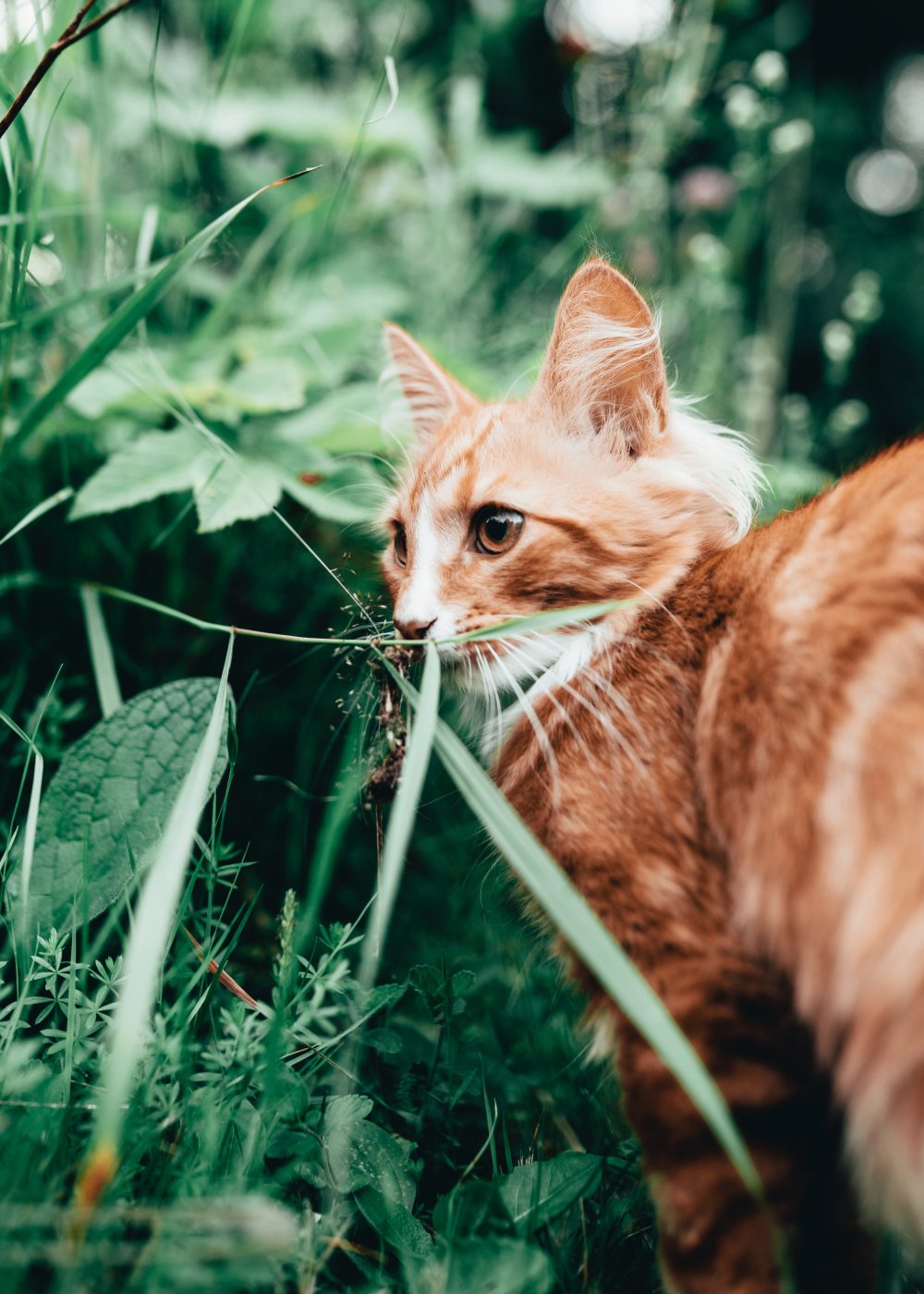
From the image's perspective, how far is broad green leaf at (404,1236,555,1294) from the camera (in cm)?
84

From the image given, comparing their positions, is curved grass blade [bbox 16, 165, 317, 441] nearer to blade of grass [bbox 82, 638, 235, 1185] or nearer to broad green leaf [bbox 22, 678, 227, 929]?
broad green leaf [bbox 22, 678, 227, 929]

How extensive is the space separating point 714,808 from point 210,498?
0.91 m

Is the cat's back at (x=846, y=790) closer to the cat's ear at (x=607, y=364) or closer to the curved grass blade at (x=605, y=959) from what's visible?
the curved grass blade at (x=605, y=959)

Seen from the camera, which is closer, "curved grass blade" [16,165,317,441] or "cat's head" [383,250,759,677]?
"curved grass blade" [16,165,317,441]

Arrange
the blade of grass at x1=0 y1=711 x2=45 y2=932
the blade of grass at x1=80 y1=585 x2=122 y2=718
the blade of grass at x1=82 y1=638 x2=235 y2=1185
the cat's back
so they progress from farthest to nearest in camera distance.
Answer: the blade of grass at x1=80 y1=585 x2=122 y2=718 < the blade of grass at x1=0 y1=711 x2=45 y2=932 < the cat's back < the blade of grass at x1=82 y1=638 x2=235 y2=1185

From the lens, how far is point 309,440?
1608mm

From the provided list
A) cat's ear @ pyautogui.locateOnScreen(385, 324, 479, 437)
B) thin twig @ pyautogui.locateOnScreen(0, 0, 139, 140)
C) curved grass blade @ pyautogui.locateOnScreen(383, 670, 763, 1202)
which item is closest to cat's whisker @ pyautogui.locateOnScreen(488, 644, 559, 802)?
curved grass blade @ pyautogui.locateOnScreen(383, 670, 763, 1202)

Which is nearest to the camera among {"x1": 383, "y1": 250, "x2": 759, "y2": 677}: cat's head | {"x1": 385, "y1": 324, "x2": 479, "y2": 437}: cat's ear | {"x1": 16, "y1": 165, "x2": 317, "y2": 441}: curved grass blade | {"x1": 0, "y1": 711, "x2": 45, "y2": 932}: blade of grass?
{"x1": 0, "y1": 711, "x2": 45, "y2": 932}: blade of grass

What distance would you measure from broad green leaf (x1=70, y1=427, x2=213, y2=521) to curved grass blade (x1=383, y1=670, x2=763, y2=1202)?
0.80m

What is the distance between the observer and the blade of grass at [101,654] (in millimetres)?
1346

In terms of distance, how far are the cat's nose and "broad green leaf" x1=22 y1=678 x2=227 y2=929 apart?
302mm

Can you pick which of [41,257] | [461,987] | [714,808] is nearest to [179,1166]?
[461,987]

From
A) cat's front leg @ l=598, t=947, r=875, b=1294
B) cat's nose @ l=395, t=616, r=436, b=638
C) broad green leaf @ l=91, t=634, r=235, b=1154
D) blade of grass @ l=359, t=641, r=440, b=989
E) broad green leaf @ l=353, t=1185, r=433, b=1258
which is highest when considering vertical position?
cat's nose @ l=395, t=616, r=436, b=638

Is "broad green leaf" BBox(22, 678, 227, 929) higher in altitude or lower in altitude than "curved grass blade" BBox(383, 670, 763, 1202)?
lower
